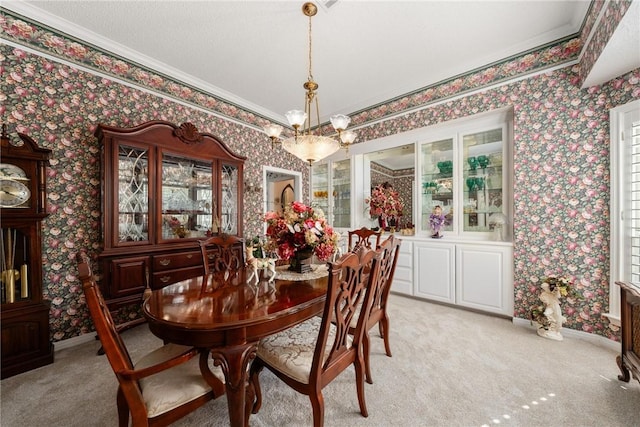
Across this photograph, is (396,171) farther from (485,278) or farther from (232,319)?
(232,319)

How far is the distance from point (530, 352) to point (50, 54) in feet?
16.6

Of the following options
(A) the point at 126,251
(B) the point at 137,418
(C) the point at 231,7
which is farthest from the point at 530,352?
(C) the point at 231,7

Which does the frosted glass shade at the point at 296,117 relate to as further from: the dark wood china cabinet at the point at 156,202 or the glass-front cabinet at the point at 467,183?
the glass-front cabinet at the point at 467,183

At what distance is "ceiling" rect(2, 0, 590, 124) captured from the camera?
2090 millimetres

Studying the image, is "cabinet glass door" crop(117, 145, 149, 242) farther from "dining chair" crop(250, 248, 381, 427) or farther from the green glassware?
the green glassware

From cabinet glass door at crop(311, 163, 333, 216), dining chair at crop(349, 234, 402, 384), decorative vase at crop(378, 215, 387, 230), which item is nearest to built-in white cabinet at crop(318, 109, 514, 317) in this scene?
decorative vase at crop(378, 215, 387, 230)

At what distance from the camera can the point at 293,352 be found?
1.34 metres

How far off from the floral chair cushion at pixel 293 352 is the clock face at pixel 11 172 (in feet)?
7.65

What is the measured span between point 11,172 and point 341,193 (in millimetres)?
3927

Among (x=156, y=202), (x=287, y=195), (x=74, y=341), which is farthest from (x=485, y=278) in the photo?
(x=74, y=341)

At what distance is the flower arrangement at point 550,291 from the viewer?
233 cm

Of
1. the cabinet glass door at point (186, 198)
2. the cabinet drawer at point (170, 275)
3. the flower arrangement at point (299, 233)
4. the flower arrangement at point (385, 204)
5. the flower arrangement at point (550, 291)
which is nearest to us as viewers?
the flower arrangement at point (299, 233)

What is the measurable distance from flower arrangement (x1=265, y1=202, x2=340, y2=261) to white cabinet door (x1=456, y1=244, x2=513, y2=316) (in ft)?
6.84

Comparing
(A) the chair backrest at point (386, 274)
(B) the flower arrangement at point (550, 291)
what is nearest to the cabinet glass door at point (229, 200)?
(A) the chair backrest at point (386, 274)
